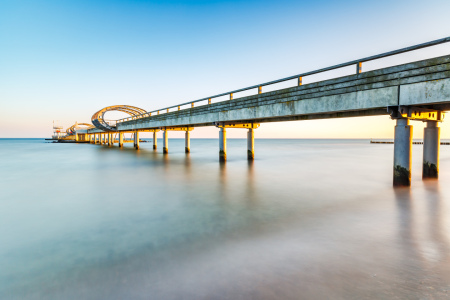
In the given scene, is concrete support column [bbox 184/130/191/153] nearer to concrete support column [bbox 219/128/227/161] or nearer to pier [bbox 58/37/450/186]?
concrete support column [bbox 219/128/227/161]

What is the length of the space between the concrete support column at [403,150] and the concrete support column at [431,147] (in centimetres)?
284

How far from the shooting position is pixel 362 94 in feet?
31.2

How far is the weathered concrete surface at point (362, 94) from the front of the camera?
7691 millimetres

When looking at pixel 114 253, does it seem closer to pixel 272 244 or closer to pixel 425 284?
pixel 272 244

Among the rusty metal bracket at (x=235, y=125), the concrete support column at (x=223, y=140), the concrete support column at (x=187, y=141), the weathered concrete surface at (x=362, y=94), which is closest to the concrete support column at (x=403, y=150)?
the weathered concrete surface at (x=362, y=94)

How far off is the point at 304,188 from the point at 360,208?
145 inches

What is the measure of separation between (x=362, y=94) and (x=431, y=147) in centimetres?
504

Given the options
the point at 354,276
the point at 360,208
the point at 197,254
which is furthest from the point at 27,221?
the point at 360,208

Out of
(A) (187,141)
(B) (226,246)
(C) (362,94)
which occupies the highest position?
(C) (362,94)

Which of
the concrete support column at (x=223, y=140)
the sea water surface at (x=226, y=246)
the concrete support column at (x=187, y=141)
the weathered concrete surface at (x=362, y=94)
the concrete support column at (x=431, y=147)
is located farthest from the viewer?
the concrete support column at (x=187, y=141)

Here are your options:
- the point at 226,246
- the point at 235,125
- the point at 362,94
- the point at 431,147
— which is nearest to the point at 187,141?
the point at 235,125

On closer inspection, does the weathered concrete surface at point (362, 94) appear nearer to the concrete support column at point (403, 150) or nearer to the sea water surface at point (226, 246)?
the concrete support column at point (403, 150)

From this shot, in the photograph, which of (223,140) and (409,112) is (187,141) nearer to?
(223,140)

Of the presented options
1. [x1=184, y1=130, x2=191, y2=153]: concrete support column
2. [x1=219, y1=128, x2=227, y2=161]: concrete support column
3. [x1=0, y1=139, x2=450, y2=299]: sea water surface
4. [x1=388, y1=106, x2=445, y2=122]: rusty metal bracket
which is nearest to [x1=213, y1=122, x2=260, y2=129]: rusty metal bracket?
[x1=219, y1=128, x2=227, y2=161]: concrete support column
